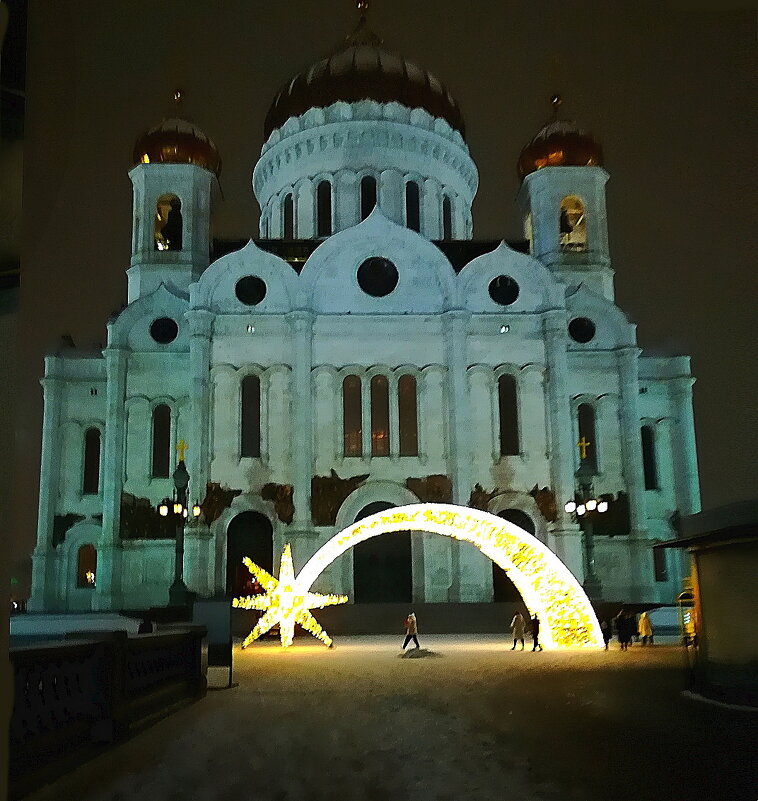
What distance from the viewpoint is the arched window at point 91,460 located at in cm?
3556

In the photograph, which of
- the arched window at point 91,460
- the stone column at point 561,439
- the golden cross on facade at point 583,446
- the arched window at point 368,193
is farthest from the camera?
the arched window at point 368,193

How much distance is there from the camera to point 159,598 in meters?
33.7

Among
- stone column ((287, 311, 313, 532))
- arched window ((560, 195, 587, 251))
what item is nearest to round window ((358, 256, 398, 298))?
stone column ((287, 311, 313, 532))

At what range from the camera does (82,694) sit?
8.80 metres

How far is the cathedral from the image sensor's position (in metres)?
33.4

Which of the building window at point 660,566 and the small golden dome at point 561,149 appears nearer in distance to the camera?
the building window at point 660,566

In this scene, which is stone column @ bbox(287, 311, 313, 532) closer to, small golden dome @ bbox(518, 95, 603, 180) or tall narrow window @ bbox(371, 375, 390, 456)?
tall narrow window @ bbox(371, 375, 390, 456)

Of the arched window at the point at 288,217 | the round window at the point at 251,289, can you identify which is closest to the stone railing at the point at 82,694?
the round window at the point at 251,289

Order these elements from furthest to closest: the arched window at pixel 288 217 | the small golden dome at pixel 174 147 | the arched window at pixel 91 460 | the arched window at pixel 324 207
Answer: the arched window at pixel 288 217 → the arched window at pixel 324 207 → the small golden dome at pixel 174 147 → the arched window at pixel 91 460

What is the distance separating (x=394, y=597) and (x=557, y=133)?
66.0 ft

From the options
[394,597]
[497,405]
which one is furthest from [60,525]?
[497,405]

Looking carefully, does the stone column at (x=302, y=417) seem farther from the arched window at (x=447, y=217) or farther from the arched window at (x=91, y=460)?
the arched window at (x=447, y=217)

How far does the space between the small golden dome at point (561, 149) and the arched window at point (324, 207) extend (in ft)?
27.3

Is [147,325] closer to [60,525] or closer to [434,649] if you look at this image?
[60,525]
